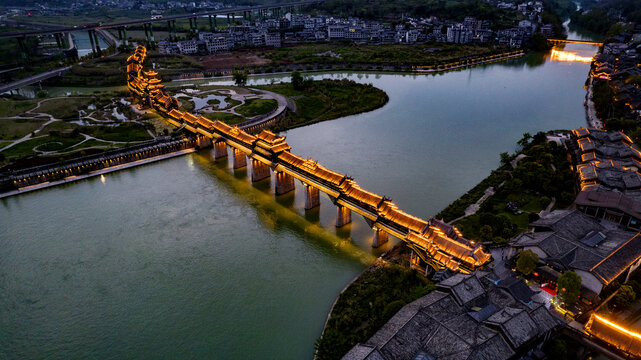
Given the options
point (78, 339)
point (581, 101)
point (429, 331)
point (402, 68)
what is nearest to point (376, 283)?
point (429, 331)

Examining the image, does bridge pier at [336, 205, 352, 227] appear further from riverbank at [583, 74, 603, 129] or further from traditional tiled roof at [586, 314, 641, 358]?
riverbank at [583, 74, 603, 129]

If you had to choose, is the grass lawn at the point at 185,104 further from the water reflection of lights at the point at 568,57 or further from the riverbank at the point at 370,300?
the water reflection of lights at the point at 568,57

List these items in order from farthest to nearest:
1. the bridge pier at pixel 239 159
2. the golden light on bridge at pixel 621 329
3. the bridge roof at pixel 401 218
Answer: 1. the bridge pier at pixel 239 159
2. the bridge roof at pixel 401 218
3. the golden light on bridge at pixel 621 329

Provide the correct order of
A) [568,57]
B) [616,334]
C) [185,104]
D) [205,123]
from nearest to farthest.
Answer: [616,334] → [205,123] → [185,104] → [568,57]

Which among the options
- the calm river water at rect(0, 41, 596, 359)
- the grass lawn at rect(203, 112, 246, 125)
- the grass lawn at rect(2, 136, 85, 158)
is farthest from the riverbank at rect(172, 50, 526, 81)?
the grass lawn at rect(2, 136, 85, 158)

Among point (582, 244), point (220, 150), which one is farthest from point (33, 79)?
point (582, 244)

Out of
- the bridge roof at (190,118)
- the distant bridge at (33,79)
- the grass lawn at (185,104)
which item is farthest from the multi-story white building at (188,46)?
the bridge roof at (190,118)

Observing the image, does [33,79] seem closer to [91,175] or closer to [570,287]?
[91,175]
